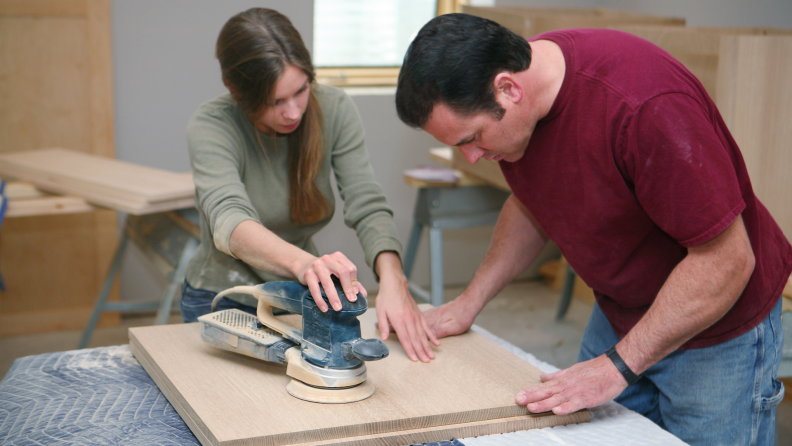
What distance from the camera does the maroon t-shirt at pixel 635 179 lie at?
1031 millimetres

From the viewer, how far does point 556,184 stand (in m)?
1.26

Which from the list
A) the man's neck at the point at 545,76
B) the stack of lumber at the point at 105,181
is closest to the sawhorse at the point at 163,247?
the stack of lumber at the point at 105,181

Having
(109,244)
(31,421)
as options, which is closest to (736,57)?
(31,421)

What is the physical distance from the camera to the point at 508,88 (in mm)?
1150

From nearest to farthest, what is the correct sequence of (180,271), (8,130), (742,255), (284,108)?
1. (742,255)
2. (284,108)
3. (180,271)
4. (8,130)

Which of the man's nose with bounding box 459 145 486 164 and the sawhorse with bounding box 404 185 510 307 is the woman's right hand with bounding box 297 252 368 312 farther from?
the sawhorse with bounding box 404 185 510 307

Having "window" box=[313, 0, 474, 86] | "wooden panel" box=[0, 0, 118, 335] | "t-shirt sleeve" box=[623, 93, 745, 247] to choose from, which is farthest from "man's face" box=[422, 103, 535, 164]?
"window" box=[313, 0, 474, 86]

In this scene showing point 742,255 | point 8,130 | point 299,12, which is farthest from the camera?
point 299,12

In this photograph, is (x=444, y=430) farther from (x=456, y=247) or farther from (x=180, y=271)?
(x=456, y=247)

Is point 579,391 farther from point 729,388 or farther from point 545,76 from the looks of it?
point 545,76

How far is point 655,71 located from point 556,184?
0.88 ft

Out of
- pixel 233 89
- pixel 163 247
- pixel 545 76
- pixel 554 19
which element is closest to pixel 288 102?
pixel 233 89

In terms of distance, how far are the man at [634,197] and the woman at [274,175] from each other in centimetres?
35

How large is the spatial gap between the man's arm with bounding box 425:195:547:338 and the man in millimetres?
150
